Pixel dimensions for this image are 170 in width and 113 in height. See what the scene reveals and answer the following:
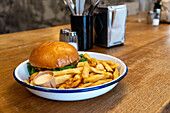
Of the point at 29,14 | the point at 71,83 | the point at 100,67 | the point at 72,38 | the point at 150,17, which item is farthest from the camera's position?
the point at 29,14

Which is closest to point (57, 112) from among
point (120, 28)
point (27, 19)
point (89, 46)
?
point (89, 46)

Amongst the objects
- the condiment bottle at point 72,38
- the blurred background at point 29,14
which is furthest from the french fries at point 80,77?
the blurred background at point 29,14

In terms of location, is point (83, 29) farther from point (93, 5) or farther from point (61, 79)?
point (61, 79)

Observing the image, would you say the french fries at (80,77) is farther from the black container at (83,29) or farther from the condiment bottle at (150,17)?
the condiment bottle at (150,17)

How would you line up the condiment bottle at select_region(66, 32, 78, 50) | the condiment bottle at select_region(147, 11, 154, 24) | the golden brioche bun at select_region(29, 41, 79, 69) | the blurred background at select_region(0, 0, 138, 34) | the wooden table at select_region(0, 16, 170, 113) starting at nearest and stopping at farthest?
the wooden table at select_region(0, 16, 170, 113) < the golden brioche bun at select_region(29, 41, 79, 69) < the condiment bottle at select_region(66, 32, 78, 50) < the condiment bottle at select_region(147, 11, 154, 24) < the blurred background at select_region(0, 0, 138, 34)

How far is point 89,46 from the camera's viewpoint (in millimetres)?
1275

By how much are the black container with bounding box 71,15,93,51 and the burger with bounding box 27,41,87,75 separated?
1.51ft

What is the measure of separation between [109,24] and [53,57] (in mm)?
642

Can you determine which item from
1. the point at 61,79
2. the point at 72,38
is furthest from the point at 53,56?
the point at 72,38

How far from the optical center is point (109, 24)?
123 cm

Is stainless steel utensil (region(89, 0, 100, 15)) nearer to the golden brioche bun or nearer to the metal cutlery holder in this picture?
the metal cutlery holder

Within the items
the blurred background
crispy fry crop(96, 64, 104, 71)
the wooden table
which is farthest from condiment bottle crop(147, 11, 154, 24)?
crispy fry crop(96, 64, 104, 71)

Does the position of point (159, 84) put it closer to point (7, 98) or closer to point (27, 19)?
point (7, 98)

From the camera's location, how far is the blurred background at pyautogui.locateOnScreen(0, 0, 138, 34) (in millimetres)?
3125
